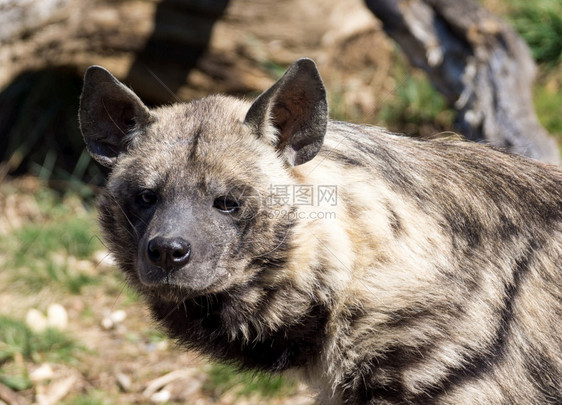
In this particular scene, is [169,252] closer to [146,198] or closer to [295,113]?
[146,198]

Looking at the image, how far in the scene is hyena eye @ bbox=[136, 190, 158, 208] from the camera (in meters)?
2.86

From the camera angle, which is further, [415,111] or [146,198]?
[415,111]

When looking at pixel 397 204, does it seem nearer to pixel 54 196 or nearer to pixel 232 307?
pixel 232 307

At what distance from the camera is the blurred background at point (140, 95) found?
4473mm

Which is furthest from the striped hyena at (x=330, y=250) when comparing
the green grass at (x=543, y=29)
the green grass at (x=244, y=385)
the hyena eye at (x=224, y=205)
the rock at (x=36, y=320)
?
the green grass at (x=543, y=29)

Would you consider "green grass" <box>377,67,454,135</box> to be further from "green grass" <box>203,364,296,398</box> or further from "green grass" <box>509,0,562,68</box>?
"green grass" <box>203,364,296,398</box>

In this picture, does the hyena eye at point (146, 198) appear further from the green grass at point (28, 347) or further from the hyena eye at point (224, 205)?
the green grass at point (28, 347)

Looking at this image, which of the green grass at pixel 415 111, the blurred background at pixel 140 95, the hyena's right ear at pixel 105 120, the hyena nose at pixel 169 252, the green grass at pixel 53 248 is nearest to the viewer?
the hyena nose at pixel 169 252

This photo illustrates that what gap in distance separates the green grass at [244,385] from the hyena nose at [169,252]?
1.71 metres

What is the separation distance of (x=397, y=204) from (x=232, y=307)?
734 mm

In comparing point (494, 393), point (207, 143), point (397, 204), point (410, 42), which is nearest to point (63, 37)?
point (410, 42)

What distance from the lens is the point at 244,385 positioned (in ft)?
14.2

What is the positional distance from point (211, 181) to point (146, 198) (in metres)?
0.28

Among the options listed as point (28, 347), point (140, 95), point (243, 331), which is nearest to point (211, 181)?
point (243, 331)
